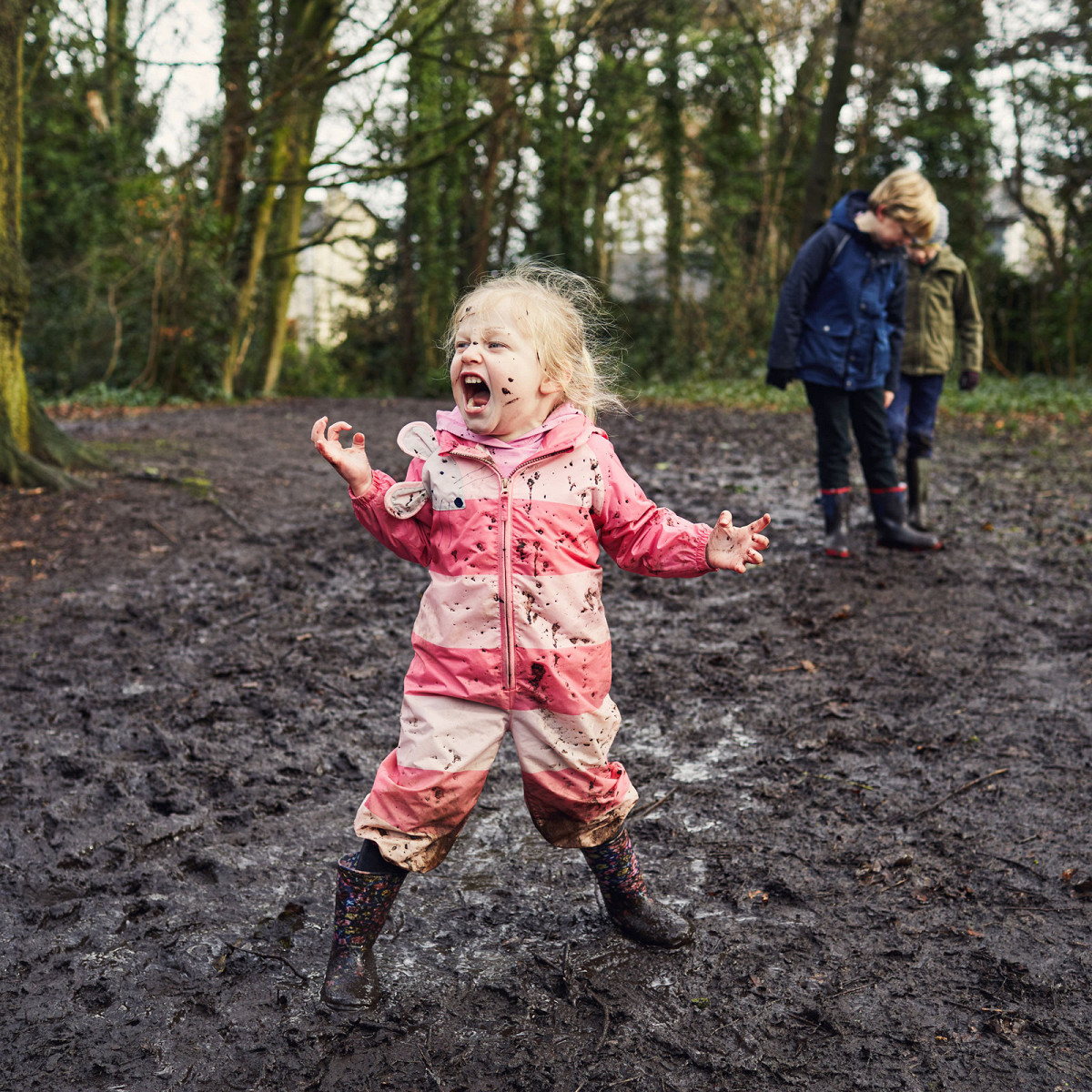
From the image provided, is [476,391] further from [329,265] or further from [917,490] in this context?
[329,265]

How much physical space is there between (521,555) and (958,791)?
6.11ft

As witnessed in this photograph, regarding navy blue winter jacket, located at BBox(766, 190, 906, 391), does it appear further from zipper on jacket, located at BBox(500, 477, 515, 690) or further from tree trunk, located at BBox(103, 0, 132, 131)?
tree trunk, located at BBox(103, 0, 132, 131)

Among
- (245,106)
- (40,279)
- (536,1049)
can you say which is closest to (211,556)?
(536,1049)

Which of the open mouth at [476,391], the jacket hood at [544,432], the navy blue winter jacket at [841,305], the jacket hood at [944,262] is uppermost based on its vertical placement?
the jacket hood at [944,262]

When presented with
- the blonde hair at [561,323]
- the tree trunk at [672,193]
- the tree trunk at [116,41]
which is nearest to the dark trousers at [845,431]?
the blonde hair at [561,323]

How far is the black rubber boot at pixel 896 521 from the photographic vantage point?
627 centimetres

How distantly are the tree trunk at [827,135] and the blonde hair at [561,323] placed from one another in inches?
501

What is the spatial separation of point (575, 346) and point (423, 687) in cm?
88

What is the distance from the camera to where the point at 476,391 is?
235cm

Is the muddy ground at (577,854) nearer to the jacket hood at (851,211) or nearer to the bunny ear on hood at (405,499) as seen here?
the bunny ear on hood at (405,499)

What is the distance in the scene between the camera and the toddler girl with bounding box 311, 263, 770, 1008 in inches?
89.4

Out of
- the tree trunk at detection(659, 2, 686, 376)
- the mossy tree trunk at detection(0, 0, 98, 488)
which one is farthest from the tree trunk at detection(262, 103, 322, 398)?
the mossy tree trunk at detection(0, 0, 98, 488)

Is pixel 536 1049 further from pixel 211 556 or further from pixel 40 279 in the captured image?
pixel 40 279

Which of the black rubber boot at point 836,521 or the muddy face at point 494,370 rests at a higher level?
the muddy face at point 494,370
